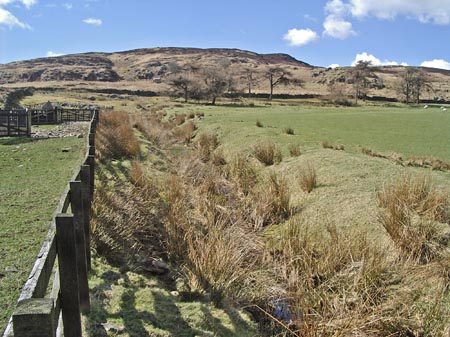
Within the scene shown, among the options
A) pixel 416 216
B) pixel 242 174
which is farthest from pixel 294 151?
pixel 416 216

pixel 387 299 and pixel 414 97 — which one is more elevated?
pixel 414 97

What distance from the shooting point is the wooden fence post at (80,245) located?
13.5ft

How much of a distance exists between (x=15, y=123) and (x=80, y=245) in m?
18.8

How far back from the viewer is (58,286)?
329 centimetres

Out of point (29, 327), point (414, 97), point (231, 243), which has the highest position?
point (414, 97)

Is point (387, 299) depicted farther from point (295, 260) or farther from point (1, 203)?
point (1, 203)

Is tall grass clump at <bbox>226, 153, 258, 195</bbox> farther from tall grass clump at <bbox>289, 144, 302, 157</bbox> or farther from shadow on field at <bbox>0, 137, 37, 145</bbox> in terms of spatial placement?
shadow on field at <bbox>0, 137, 37, 145</bbox>

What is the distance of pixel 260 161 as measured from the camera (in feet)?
42.2

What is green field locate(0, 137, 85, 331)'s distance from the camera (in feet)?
16.2

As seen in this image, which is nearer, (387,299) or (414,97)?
(387,299)

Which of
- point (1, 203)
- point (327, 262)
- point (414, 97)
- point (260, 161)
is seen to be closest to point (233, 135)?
point (260, 161)

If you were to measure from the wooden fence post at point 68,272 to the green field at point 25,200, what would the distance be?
1086 mm

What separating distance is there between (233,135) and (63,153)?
25.0ft

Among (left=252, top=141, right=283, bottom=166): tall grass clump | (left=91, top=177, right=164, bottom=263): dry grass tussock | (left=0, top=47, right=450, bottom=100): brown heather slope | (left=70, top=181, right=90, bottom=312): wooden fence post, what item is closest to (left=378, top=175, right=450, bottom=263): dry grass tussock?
(left=91, top=177, right=164, bottom=263): dry grass tussock
